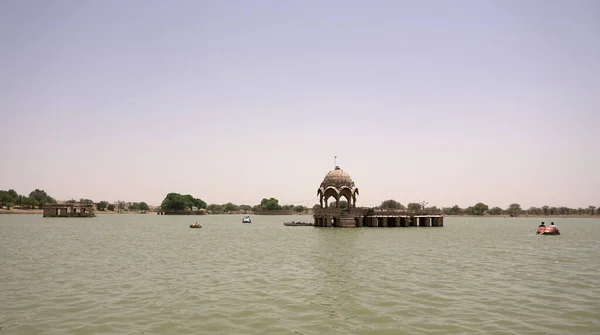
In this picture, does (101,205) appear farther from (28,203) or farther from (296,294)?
(296,294)

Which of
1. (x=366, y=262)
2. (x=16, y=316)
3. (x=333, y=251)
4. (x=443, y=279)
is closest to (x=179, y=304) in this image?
(x=16, y=316)

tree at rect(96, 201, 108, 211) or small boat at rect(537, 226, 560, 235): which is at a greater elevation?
tree at rect(96, 201, 108, 211)

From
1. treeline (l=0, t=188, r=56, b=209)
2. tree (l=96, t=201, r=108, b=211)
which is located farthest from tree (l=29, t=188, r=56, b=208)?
tree (l=96, t=201, r=108, b=211)

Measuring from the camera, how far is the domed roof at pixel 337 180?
66.8m

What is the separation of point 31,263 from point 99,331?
16.2 meters

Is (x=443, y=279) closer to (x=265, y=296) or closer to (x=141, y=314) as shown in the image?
(x=265, y=296)

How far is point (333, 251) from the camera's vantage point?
3241 centimetres

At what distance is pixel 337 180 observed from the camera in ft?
219

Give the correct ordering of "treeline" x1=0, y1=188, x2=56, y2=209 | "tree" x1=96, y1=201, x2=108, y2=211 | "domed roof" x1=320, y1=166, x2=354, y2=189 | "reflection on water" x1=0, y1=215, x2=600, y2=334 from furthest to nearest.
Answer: "tree" x1=96, y1=201, x2=108, y2=211 < "treeline" x1=0, y1=188, x2=56, y2=209 < "domed roof" x1=320, y1=166, x2=354, y2=189 < "reflection on water" x1=0, y1=215, x2=600, y2=334

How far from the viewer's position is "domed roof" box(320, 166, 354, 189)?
66750 millimetres

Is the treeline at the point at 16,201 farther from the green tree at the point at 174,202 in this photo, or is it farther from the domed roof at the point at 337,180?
the domed roof at the point at 337,180

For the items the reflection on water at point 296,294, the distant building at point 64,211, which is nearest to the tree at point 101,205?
the distant building at point 64,211

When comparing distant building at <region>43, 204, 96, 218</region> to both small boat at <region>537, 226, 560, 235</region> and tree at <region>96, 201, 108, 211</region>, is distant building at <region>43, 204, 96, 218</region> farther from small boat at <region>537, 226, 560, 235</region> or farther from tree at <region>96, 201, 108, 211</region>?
small boat at <region>537, 226, 560, 235</region>

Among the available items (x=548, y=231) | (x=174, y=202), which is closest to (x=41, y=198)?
(x=174, y=202)
